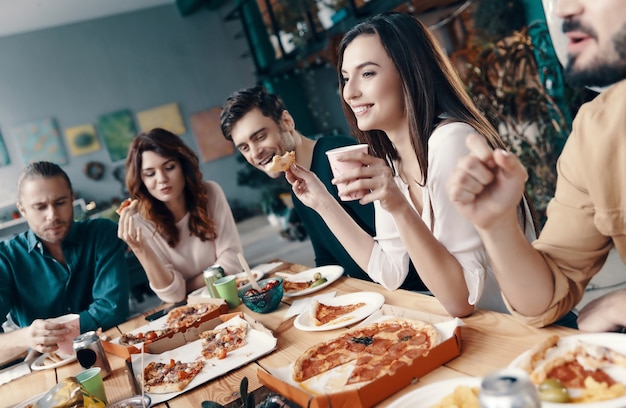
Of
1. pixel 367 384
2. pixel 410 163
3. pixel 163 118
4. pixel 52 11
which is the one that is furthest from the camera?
pixel 163 118

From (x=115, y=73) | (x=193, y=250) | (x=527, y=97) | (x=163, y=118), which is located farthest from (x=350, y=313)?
(x=115, y=73)

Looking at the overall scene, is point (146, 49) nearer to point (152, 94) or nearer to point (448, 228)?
point (152, 94)

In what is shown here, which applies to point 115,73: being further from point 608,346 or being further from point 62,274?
point 608,346

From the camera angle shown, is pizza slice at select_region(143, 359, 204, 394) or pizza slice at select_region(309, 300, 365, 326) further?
pizza slice at select_region(309, 300, 365, 326)

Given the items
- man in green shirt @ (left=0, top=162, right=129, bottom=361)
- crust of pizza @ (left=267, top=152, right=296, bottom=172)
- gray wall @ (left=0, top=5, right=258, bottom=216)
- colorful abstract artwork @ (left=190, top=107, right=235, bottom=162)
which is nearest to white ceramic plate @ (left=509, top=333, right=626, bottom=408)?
crust of pizza @ (left=267, top=152, right=296, bottom=172)

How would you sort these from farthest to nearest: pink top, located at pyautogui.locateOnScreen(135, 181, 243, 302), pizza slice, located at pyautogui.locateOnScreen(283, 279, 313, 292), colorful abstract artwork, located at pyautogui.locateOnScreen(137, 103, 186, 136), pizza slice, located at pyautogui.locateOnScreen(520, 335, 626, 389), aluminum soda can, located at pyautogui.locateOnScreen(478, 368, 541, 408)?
1. colorful abstract artwork, located at pyautogui.locateOnScreen(137, 103, 186, 136)
2. pink top, located at pyautogui.locateOnScreen(135, 181, 243, 302)
3. pizza slice, located at pyautogui.locateOnScreen(283, 279, 313, 292)
4. pizza slice, located at pyautogui.locateOnScreen(520, 335, 626, 389)
5. aluminum soda can, located at pyautogui.locateOnScreen(478, 368, 541, 408)

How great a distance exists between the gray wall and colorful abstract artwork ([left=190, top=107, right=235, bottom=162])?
4.7 inches

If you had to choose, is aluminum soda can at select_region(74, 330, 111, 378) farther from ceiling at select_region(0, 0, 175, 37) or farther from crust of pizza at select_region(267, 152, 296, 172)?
ceiling at select_region(0, 0, 175, 37)

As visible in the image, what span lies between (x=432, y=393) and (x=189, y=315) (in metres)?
1.24

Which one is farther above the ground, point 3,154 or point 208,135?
point 3,154

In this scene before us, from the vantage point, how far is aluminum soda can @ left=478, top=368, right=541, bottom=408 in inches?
24.4

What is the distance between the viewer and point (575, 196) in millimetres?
1155

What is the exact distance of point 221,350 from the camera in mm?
1521

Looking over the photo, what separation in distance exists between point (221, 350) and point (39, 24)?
Result: 9.24 m
